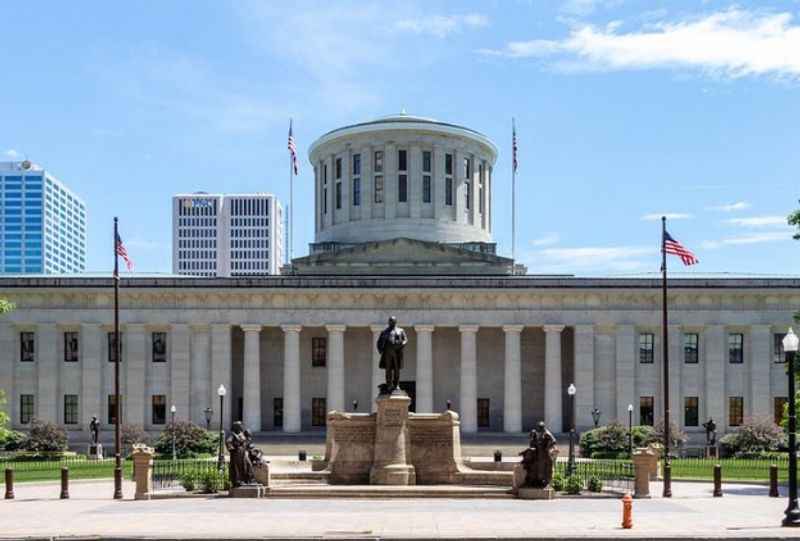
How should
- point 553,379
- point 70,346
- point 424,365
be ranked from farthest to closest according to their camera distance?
point 70,346
point 424,365
point 553,379

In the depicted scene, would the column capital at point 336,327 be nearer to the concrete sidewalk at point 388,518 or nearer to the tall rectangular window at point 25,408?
the tall rectangular window at point 25,408

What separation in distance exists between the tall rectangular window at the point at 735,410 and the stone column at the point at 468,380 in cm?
1780

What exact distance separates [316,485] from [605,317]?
127 ft

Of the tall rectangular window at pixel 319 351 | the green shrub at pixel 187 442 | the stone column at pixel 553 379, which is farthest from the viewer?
the tall rectangular window at pixel 319 351

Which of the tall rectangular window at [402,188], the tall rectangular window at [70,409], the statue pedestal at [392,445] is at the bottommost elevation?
the tall rectangular window at [70,409]

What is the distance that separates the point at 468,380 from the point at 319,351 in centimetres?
1205

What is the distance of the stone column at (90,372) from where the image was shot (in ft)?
234

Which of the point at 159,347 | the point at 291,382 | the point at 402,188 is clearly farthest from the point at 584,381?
the point at 159,347

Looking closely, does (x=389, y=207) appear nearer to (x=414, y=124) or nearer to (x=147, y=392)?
(x=414, y=124)

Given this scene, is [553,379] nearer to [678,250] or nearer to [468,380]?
[468,380]

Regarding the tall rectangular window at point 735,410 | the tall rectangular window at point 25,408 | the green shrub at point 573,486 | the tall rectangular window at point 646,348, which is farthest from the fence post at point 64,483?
the tall rectangular window at point 735,410

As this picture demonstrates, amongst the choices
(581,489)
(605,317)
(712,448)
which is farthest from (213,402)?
(581,489)

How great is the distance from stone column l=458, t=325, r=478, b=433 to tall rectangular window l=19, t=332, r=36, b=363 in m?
29.9

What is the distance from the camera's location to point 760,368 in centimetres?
Result: 7094
